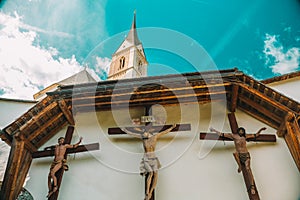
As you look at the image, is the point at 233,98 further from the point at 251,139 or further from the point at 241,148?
the point at 241,148

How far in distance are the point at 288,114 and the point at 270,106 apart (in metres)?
0.44

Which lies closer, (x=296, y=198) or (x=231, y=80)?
(x=296, y=198)

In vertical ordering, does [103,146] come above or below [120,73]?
below

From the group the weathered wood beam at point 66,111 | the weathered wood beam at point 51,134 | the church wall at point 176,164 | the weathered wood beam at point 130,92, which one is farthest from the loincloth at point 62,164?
the weathered wood beam at point 130,92

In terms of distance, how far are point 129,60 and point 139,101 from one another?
90.8 feet

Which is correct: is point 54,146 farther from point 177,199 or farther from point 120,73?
point 120,73

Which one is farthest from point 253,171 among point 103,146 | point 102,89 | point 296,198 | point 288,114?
point 102,89

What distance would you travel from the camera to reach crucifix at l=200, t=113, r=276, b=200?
17.6ft

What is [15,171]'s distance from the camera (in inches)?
240

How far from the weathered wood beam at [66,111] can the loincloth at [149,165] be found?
214 centimetres

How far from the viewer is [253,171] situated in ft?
19.0

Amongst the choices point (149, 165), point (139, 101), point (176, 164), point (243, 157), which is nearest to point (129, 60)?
point (139, 101)

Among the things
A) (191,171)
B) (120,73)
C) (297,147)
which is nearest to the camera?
(297,147)

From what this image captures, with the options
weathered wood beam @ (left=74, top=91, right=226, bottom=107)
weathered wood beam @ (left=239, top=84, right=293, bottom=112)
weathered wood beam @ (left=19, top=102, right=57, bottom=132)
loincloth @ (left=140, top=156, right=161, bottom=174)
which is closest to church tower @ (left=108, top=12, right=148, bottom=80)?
weathered wood beam @ (left=74, top=91, right=226, bottom=107)
